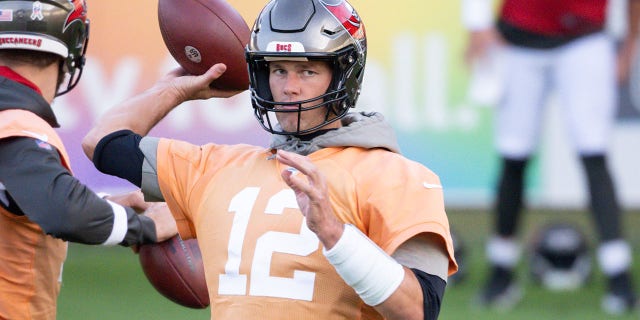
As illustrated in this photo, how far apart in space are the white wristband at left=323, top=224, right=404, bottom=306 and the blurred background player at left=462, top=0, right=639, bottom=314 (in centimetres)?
443

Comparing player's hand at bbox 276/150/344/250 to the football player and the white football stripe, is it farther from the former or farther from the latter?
the white football stripe

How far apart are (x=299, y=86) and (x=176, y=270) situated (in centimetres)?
92

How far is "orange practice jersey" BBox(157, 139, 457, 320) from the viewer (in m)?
2.81

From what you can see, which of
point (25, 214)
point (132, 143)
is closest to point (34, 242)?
point (25, 214)

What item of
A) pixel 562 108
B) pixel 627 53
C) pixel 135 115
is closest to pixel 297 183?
pixel 135 115

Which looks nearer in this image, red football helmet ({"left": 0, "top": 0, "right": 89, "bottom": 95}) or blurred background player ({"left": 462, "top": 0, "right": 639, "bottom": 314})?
red football helmet ({"left": 0, "top": 0, "right": 89, "bottom": 95})

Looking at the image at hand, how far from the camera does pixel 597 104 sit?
726 cm

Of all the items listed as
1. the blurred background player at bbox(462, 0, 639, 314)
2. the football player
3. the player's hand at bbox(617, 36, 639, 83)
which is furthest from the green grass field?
the football player

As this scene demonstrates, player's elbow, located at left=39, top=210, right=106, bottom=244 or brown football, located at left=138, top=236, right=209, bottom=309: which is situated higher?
player's elbow, located at left=39, top=210, right=106, bottom=244

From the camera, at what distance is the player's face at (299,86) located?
3006 mm

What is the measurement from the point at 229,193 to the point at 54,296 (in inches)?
32.4

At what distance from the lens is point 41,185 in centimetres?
321

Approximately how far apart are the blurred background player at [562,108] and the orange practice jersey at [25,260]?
398cm

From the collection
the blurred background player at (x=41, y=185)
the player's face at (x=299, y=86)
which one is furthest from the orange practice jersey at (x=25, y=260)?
the player's face at (x=299, y=86)
